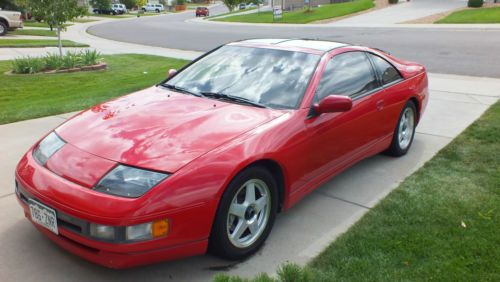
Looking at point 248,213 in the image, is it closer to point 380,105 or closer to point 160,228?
point 160,228

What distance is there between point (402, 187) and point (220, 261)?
207 cm

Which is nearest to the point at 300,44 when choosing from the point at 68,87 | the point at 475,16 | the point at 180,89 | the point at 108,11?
the point at 180,89

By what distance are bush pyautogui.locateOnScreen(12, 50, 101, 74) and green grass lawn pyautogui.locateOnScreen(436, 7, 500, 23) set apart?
21.6 metres

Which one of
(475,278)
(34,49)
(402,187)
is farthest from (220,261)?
(34,49)

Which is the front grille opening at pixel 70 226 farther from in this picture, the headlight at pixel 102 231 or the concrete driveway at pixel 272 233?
the concrete driveway at pixel 272 233

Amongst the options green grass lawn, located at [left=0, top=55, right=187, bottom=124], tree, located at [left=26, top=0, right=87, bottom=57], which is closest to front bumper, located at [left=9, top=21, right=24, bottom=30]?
green grass lawn, located at [left=0, top=55, right=187, bottom=124]

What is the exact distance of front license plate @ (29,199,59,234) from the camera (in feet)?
9.24

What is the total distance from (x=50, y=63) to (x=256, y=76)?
8913 millimetres

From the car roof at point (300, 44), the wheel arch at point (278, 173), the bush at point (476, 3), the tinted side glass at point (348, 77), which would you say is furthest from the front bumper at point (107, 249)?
the bush at point (476, 3)

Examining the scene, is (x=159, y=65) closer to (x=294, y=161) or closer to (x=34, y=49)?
(x=34, y=49)

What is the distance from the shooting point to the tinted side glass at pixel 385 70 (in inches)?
190

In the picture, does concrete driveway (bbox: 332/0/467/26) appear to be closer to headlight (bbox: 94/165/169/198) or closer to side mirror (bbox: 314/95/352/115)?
side mirror (bbox: 314/95/352/115)

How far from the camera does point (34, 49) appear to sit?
17.4 metres

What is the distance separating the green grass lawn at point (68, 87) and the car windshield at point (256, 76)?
11.6 ft
